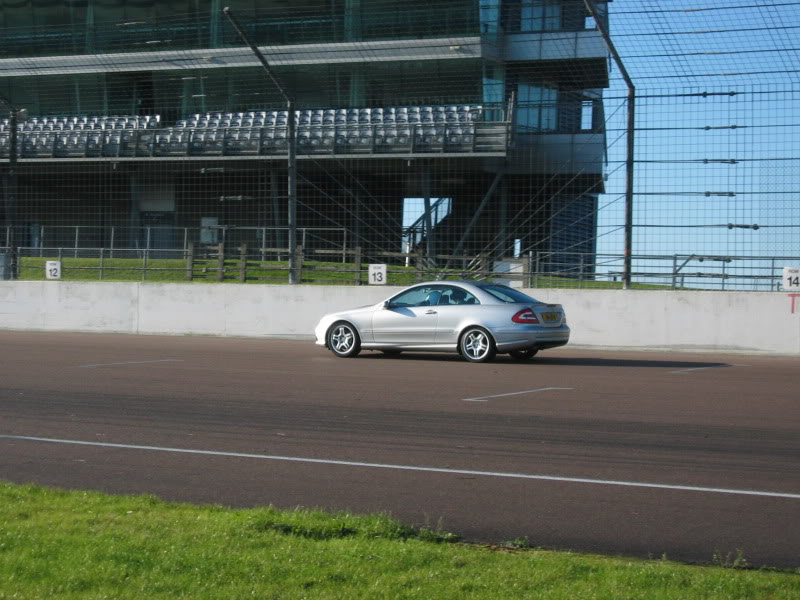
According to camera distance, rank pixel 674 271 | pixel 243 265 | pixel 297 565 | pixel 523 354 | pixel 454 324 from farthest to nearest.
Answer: pixel 243 265 → pixel 674 271 → pixel 523 354 → pixel 454 324 → pixel 297 565

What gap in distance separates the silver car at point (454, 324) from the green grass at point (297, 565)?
10898 mm

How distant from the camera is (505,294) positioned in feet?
55.8

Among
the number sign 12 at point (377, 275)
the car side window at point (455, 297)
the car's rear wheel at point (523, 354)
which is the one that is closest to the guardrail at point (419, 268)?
the number sign 12 at point (377, 275)

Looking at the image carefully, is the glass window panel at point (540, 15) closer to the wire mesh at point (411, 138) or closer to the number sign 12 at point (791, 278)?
the wire mesh at point (411, 138)

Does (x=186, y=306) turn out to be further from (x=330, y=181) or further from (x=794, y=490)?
(x=794, y=490)

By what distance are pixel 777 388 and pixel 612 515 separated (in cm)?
767

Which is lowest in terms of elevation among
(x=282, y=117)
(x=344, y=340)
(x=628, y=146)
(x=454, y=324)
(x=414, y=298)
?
(x=344, y=340)

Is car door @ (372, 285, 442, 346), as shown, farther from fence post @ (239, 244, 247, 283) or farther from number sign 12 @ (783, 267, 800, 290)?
fence post @ (239, 244, 247, 283)

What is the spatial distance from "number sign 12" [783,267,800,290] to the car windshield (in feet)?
16.2

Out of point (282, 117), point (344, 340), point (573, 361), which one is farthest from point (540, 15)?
point (344, 340)

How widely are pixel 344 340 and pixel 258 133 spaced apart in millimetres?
18955

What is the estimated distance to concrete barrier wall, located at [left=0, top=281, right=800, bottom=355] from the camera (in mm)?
18891

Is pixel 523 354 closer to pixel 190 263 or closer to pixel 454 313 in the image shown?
pixel 454 313

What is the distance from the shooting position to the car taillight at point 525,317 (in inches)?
641
